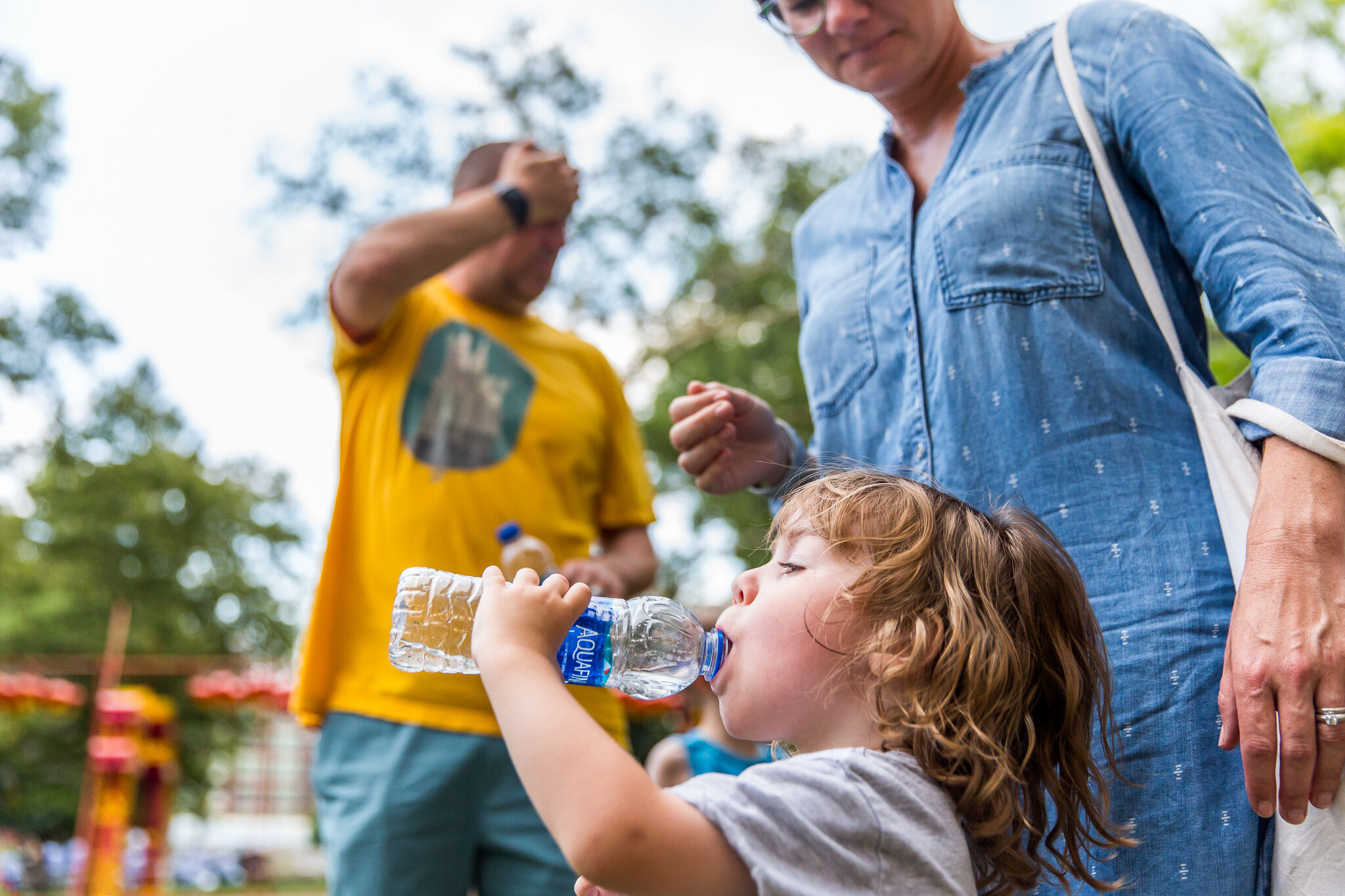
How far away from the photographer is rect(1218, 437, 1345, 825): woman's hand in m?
1.17

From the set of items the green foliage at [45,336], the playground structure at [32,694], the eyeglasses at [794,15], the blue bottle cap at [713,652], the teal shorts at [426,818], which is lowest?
the playground structure at [32,694]

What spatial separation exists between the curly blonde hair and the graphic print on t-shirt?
1284 mm

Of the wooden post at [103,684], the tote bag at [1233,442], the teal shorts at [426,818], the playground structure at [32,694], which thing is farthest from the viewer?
the wooden post at [103,684]

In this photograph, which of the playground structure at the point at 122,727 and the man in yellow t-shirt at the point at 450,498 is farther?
the playground structure at the point at 122,727

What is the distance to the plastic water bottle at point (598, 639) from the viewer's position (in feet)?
4.98

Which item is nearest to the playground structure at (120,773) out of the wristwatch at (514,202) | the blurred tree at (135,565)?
the blurred tree at (135,565)

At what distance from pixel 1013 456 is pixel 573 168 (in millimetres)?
1902

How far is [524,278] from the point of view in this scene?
9.77 ft

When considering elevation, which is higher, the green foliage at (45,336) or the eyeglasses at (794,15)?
the eyeglasses at (794,15)

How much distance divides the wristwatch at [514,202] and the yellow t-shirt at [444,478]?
276mm

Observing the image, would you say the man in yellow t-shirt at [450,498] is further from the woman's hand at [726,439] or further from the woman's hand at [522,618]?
the woman's hand at [522,618]

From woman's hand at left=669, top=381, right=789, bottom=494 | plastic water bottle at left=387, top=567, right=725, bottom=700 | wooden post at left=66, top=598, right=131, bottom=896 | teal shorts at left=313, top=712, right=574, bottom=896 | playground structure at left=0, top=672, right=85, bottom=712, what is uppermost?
woman's hand at left=669, top=381, right=789, bottom=494

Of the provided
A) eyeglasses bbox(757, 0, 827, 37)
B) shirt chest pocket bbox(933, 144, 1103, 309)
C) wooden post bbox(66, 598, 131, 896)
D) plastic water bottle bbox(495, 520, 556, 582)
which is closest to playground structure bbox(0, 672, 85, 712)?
wooden post bbox(66, 598, 131, 896)

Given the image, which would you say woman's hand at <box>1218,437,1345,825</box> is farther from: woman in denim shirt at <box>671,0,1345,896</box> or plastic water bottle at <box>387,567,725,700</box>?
plastic water bottle at <box>387,567,725,700</box>
